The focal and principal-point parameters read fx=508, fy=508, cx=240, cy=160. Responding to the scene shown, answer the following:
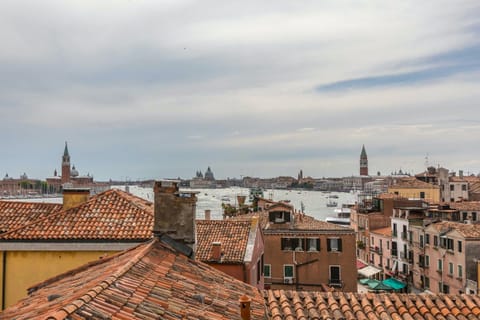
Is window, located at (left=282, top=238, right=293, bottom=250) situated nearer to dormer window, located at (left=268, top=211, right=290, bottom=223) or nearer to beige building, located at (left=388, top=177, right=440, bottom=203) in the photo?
dormer window, located at (left=268, top=211, right=290, bottom=223)

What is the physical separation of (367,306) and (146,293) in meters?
3.25

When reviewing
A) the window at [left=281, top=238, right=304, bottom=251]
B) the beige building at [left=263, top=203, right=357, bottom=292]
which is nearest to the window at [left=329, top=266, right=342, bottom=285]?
the beige building at [left=263, top=203, right=357, bottom=292]

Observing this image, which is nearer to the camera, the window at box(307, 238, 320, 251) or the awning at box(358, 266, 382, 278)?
the window at box(307, 238, 320, 251)

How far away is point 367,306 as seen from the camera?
721cm

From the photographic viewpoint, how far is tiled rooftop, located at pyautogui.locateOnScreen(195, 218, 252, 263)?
16359 mm

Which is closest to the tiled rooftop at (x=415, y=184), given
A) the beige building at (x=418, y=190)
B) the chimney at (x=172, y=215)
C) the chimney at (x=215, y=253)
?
the beige building at (x=418, y=190)

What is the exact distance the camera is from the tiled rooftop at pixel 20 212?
12727 mm

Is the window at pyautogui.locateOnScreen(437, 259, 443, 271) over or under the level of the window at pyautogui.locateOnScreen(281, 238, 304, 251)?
under

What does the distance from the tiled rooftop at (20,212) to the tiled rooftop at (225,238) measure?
486 centimetres

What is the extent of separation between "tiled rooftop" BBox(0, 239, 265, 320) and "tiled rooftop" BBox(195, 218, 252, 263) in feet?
25.1

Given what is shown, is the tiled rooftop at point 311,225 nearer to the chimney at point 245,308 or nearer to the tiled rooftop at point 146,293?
the tiled rooftop at point 146,293

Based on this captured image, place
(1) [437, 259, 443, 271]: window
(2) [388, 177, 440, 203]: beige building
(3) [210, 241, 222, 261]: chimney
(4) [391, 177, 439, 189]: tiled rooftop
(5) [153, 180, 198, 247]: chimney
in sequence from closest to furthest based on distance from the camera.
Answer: (5) [153, 180, 198, 247]: chimney, (3) [210, 241, 222, 261]: chimney, (1) [437, 259, 443, 271]: window, (2) [388, 177, 440, 203]: beige building, (4) [391, 177, 439, 189]: tiled rooftop

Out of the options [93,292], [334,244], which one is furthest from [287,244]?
[93,292]

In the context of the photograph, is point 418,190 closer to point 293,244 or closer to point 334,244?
point 334,244
